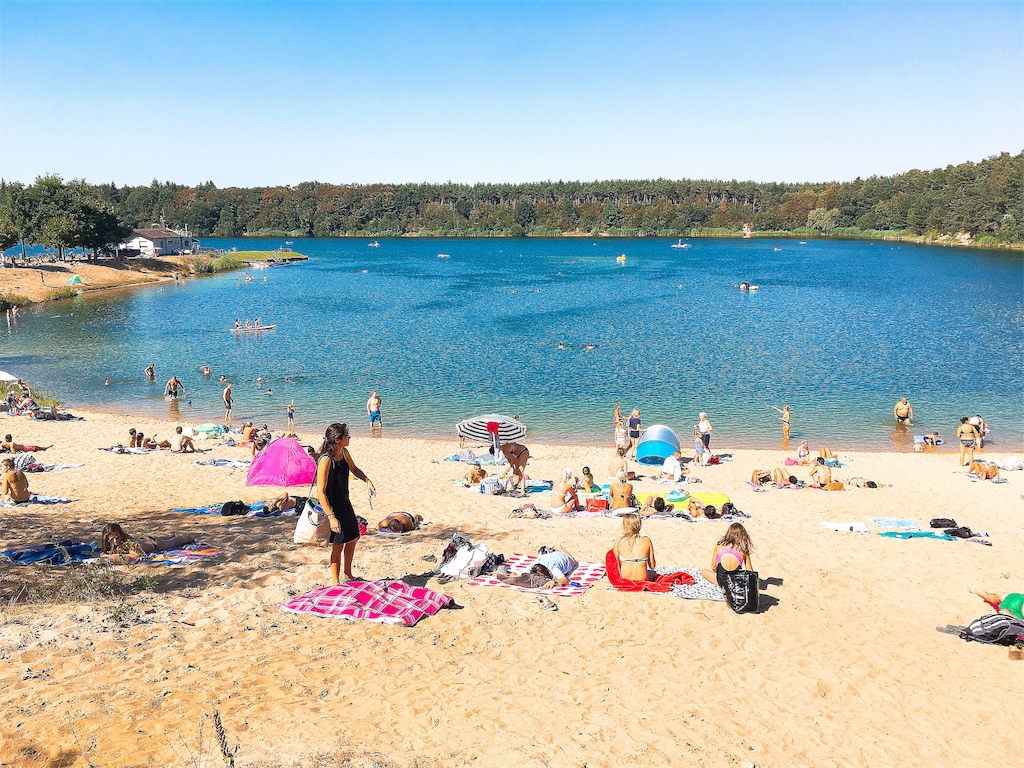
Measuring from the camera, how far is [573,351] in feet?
164

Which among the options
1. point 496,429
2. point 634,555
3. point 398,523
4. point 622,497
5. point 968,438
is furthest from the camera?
point 968,438

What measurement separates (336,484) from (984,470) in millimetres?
19648

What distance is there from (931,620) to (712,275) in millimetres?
100885

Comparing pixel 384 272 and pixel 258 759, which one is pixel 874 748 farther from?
pixel 384 272

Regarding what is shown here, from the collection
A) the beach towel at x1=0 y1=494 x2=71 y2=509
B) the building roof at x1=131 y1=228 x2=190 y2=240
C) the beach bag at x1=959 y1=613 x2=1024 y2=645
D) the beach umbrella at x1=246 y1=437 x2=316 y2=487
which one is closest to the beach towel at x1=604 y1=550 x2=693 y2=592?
the beach bag at x1=959 y1=613 x2=1024 y2=645

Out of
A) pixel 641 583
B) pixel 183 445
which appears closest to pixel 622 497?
pixel 641 583

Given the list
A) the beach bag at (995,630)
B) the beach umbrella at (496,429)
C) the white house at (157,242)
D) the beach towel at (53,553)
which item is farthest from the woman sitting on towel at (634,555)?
the white house at (157,242)

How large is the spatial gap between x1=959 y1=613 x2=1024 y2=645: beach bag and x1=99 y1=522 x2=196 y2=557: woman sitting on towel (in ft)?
40.3

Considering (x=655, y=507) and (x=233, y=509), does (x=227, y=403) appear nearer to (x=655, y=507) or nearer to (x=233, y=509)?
(x=233, y=509)

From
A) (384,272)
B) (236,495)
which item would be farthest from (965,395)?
(384,272)

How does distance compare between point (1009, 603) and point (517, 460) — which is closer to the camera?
point (1009, 603)

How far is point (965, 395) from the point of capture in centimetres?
3666

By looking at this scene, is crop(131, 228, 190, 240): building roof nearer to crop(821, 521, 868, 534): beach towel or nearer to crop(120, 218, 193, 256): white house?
crop(120, 218, 193, 256): white house

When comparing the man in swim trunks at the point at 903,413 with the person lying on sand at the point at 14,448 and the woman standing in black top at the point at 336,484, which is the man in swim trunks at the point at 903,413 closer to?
the woman standing in black top at the point at 336,484
